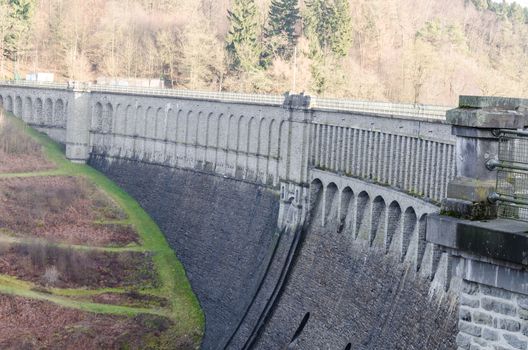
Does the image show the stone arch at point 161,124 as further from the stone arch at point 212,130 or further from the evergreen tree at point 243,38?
the evergreen tree at point 243,38

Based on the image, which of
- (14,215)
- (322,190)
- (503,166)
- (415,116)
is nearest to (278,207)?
(322,190)

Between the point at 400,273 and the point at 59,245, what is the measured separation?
3253 centimetres

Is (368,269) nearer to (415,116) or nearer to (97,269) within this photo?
(415,116)

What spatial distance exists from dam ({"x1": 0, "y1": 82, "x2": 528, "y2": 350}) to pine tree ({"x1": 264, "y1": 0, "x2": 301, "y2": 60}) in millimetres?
24143

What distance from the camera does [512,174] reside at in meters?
13.7

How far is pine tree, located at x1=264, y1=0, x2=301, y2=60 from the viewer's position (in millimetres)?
104188

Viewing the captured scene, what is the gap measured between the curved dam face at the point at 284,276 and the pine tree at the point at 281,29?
104 feet

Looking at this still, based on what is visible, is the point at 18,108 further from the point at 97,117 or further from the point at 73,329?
the point at 73,329

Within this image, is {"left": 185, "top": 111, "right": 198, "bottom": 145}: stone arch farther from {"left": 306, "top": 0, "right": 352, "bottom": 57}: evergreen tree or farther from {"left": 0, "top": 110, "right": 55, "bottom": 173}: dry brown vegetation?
{"left": 306, "top": 0, "right": 352, "bottom": 57}: evergreen tree

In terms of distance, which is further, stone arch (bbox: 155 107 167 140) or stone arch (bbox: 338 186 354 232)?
stone arch (bbox: 155 107 167 140)

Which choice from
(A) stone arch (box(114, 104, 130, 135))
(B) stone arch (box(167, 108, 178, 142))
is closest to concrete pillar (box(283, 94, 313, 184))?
(B) stone arch (box(167, 108, 178, 142))

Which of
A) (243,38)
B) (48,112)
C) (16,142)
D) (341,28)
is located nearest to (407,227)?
(16,142)

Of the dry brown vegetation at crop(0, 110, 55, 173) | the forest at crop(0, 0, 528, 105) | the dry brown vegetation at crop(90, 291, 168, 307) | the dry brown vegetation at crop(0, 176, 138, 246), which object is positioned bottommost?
the dry brown vegetation at crop(90, 291, 168, 307)

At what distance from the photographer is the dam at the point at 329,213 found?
44.7ft
